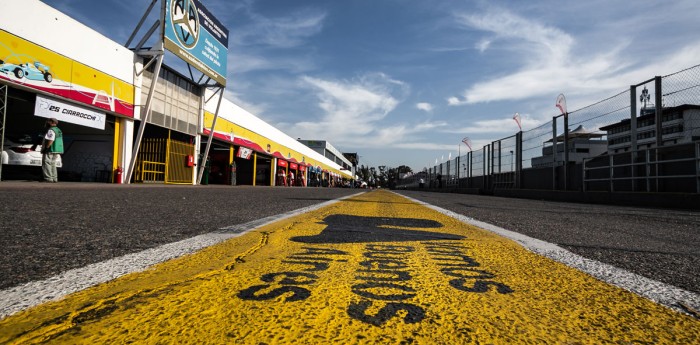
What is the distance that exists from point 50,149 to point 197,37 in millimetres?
11784

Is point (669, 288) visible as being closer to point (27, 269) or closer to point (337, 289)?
point (337, 289)

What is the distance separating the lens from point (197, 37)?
2012 centimetres

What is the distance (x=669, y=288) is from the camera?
1333mm

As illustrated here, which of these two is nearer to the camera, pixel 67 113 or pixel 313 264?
pixel 313 264

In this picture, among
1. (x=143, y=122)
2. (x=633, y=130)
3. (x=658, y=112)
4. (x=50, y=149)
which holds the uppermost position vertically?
(x=143, y=122)

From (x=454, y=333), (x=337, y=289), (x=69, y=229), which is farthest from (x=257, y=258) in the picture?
(x=69, y=229)

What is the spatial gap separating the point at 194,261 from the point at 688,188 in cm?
1093

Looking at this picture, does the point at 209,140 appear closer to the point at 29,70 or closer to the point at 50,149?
the point at 29,70

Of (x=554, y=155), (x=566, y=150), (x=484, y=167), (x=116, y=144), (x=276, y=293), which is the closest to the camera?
(x=276, y=293)

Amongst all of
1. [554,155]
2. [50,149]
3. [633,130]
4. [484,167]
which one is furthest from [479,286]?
[484,167]

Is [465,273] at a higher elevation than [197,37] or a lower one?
lower

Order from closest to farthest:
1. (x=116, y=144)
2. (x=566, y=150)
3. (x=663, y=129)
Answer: (x=663, y=129) < (x=566, y=150) < (x=116, y=144)

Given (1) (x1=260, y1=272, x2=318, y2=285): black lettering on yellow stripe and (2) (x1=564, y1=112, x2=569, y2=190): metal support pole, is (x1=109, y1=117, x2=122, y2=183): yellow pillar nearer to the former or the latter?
(1) (x1=260, y1=272, x2=318, y2=285): black lettering on yellow stripe

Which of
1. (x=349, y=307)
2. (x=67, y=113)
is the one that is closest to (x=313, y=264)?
(x=349, y=307)
